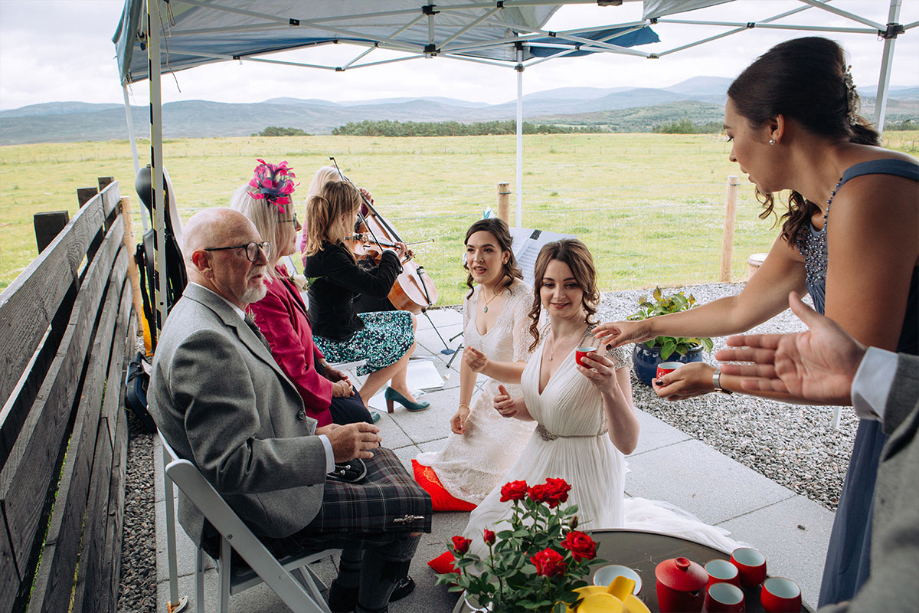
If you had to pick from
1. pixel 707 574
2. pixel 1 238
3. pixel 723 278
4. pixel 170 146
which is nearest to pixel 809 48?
pixel 707 574

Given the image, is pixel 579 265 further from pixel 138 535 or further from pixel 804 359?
pixel 138 535

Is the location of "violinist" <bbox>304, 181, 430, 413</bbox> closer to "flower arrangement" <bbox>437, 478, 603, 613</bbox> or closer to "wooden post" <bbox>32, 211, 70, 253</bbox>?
"wooden post" <bbox>32, 211, 70, 253</bbox>

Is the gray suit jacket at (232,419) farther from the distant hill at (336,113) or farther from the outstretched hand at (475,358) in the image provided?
the distant hill at (336,113)

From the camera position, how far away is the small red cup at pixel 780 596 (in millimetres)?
1276

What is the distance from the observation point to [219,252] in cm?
186

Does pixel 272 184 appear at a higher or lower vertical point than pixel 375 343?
higher

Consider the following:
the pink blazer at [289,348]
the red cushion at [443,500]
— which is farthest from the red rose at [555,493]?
the red cushion at [443,500]

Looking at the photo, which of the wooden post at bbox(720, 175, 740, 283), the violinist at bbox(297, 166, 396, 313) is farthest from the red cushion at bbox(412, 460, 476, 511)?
the wooden post at bbox(720, 175, 740, 283)

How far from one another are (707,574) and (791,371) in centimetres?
67

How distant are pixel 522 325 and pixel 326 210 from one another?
4.79 feet

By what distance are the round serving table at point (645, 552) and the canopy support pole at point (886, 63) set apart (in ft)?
12.8

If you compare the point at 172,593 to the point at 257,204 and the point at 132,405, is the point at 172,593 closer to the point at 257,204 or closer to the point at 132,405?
the point at 132,405

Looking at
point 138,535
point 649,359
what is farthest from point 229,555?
point 649,359

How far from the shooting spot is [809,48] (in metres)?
1.31
